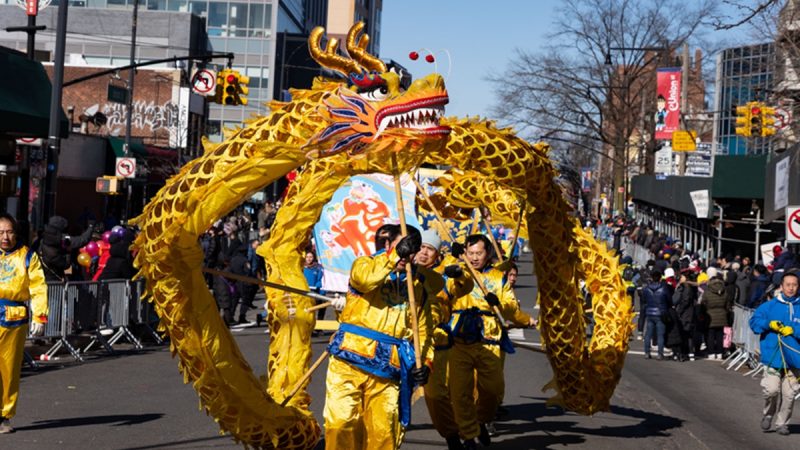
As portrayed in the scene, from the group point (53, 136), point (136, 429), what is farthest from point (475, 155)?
point (53, 136)

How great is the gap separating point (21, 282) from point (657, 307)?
1319cm

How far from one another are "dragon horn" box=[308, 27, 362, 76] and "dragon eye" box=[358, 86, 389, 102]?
1.04 feet

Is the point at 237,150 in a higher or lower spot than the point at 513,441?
higher

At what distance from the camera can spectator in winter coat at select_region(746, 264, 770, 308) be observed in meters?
22.9

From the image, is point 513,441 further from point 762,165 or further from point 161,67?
point 161,67

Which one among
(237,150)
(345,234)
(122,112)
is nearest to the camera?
(237,150)

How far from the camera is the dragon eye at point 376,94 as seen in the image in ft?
28.5

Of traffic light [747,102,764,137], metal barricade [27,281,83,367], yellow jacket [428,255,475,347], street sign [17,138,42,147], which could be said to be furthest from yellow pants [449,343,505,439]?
traffic light [747,102,764,137]

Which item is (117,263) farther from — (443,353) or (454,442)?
(454,442)

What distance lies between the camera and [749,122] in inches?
1384

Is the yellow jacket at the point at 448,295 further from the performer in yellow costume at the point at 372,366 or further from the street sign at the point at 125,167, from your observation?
the street sign at the point at 125,167

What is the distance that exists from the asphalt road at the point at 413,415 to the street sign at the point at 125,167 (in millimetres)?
15817

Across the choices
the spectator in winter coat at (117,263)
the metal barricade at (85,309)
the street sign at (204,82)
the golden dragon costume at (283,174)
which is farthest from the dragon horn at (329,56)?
the street sign at (204,82)

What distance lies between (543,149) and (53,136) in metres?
10.8
